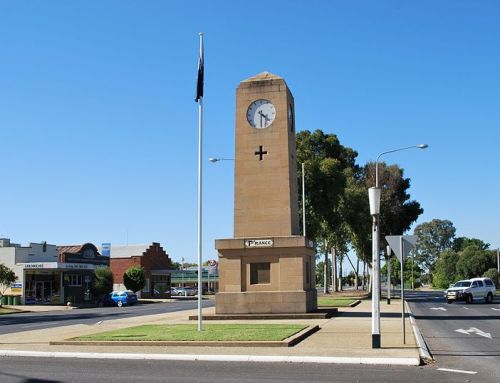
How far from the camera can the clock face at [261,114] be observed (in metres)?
27.7

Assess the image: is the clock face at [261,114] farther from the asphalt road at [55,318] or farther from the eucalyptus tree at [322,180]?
the eucalyptus tree at [322,180]

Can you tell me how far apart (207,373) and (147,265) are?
69.0m

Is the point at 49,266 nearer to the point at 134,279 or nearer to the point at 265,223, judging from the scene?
the point at 134,279

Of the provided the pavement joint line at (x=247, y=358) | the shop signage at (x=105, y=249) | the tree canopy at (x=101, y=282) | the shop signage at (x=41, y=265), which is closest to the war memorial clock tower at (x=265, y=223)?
the pavement joint line at (x=247, y=358)

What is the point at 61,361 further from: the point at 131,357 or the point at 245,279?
the point at 245,279

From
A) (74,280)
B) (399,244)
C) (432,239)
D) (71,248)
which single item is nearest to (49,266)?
(74,280)

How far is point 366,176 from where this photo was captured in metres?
66.0

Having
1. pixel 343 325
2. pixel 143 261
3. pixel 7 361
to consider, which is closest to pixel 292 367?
pixel 7 361

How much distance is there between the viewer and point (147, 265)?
79312mm

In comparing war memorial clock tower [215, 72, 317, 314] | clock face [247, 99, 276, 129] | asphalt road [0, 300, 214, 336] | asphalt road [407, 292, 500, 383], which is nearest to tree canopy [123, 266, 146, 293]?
asphalt road [0, 300, 214, 336]

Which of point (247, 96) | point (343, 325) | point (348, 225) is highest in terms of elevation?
point (247, 96)

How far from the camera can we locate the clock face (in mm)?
27652

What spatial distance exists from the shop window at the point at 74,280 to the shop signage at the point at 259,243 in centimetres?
3974

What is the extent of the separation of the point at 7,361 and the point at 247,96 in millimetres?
17165
